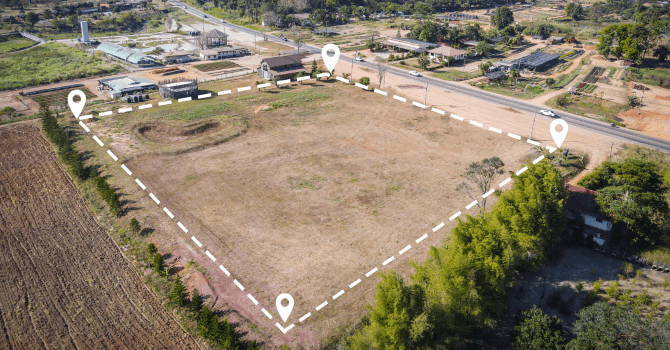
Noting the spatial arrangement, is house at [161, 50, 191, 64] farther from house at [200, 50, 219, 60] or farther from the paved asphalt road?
the paved asphalt road

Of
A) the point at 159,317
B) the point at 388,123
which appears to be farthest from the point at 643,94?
the point at 159,317

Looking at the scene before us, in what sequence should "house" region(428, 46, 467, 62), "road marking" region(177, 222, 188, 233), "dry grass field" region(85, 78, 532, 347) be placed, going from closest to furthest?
"dry grass field" region(85, 78, 532, 347)
"road marking" region(177, 222, 188, 233)
"house" region(428, 46, 467, 62)

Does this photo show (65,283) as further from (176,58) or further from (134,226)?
(176,58)

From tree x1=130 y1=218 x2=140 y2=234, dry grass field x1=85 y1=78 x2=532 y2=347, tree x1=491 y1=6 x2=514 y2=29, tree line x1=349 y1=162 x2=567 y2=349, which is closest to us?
tree line x1=349 y1=162 x2=567 y2=349

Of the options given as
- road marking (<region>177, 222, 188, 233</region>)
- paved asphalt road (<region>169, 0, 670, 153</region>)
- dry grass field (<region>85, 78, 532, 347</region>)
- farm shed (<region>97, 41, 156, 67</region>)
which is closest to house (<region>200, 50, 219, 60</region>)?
farm shed (<region>97, 41, 156, 67</region>)

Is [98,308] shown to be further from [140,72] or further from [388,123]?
[140,72]

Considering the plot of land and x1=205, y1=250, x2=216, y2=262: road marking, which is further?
the plot of land

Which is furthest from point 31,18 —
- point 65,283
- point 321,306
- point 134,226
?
point 321,306
